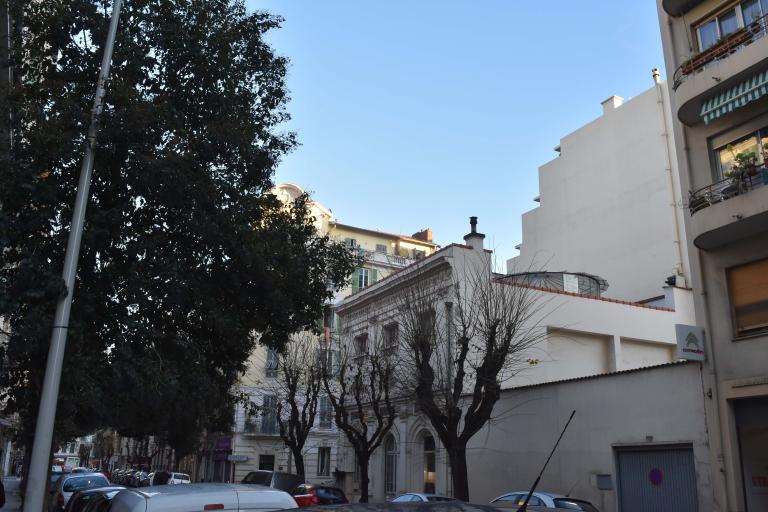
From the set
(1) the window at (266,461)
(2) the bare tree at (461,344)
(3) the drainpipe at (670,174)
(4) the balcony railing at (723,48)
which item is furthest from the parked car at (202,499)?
(1) the window at (266,461)

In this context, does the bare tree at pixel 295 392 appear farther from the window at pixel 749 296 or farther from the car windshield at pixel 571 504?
the window at pixel 749 296

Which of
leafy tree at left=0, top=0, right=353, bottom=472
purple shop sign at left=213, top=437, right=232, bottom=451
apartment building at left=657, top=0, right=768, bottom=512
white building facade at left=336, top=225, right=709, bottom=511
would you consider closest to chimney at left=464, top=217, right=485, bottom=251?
white building facade at left=336, top=225, right=709, bottom=511

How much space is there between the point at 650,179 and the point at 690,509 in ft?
74.7

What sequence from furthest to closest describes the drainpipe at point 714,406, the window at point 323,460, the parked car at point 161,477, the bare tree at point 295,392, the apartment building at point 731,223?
1. the window at point 323,460
2. the parked car at point 161,477
3. the bare tree at point 295,392
4. the drainpipe at point 714,406
5. the apartment building at point 731,223

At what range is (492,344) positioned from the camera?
19312 millimetres

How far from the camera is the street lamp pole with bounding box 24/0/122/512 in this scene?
8852 millimetres

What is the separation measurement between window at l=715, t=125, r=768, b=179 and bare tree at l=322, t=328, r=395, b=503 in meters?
12.3

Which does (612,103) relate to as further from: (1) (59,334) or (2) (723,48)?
(1) (59,334)

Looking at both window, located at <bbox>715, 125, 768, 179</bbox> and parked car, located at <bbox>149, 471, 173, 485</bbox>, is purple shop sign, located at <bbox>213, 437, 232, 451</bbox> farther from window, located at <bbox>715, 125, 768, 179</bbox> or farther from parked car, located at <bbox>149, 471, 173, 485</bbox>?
window, located at <bbox>715, 125, 768, 179</bbox>

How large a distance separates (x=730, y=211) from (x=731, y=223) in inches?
10.6

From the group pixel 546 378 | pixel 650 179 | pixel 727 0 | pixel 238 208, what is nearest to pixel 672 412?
pixel 546 378

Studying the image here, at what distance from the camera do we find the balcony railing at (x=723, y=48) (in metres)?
15.8

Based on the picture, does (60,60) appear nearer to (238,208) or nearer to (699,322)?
(238,208)

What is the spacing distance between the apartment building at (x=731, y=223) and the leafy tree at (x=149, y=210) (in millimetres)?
8836
